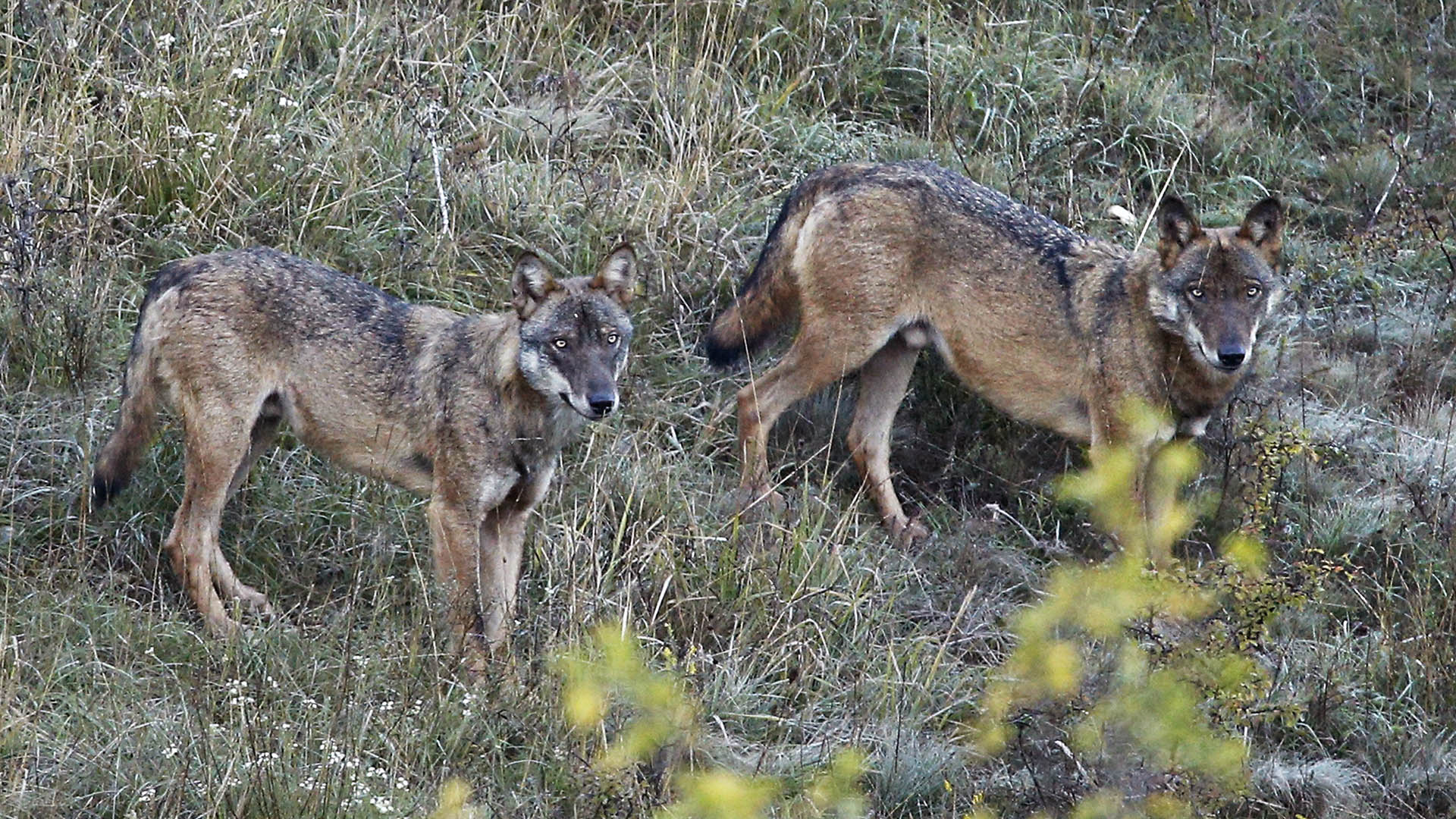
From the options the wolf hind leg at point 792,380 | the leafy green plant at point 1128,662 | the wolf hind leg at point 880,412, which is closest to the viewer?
the leafy green plant at point 1128,662

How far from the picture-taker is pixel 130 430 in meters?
6.32

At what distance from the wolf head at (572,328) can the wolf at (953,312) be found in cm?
116

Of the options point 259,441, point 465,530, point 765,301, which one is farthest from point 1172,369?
point 259,441

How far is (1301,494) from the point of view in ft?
24.3

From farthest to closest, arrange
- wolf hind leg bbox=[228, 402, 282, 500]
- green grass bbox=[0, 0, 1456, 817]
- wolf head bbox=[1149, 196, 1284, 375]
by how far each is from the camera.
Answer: wolf head bbox=[1149, 196, 1284, 375] → wolf hind leg bbox=[228, 402, 282, 500] → green grass bbox=[0, 0, 1456, 817]

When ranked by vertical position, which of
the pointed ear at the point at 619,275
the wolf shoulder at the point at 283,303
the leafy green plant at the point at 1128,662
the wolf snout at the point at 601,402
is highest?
the leafy green plant at the point at 1128,662

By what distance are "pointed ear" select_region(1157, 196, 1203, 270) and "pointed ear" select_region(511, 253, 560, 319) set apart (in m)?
2.65

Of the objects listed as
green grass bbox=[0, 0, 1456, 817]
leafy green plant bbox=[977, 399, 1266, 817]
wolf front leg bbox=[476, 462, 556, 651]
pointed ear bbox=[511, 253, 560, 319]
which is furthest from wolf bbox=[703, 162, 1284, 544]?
leafy green plant bbox=[977, 399, 1266, 817]

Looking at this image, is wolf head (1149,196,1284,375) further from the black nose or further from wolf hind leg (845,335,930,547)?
wolf hind leg (845,335,930,547)

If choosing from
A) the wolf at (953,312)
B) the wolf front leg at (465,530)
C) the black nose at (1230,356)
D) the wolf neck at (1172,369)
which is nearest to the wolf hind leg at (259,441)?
the wolf front leg at (465,530)

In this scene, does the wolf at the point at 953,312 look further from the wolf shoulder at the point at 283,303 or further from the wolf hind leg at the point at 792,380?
the wolf shoulder at the point at 283,303

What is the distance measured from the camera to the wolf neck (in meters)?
7.17

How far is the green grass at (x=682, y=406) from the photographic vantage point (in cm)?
535

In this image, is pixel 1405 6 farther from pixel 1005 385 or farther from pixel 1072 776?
pixel 1072 776
